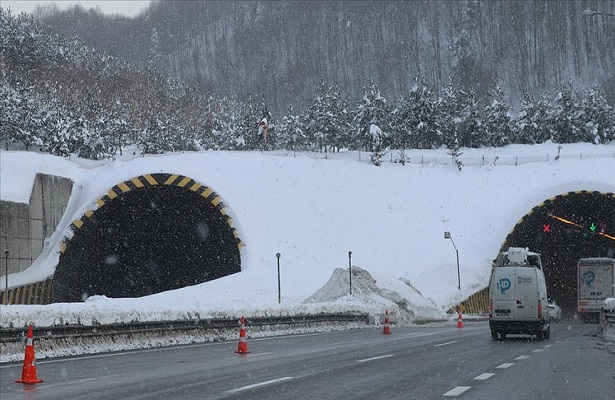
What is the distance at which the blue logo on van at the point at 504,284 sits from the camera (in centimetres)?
2920

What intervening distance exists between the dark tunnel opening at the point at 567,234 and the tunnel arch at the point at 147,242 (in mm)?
20399

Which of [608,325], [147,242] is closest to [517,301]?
[608,325]

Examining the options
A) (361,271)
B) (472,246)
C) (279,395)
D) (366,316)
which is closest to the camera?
(279,395)

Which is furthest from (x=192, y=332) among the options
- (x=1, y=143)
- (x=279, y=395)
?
(x=1, y=143)

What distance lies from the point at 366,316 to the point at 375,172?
100 feet

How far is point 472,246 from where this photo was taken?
66.4 meters

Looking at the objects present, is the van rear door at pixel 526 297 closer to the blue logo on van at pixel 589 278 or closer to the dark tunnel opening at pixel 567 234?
the blue logo on van at pixel 589 278

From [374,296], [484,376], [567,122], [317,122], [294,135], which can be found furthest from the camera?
[294,135]

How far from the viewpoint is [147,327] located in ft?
85.3

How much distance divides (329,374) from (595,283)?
4576 cm

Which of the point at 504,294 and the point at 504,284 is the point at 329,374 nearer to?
the point at 504,294

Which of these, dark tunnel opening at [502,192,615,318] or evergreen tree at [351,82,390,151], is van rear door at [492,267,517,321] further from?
evergreen tree at [351,82,390,151]

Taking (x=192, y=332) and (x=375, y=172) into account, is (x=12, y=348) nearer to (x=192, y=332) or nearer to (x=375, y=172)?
(x=192, y=332)

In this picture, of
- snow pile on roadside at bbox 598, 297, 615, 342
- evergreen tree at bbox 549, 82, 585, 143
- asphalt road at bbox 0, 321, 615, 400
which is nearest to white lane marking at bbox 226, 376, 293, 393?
asphalt road at bbox 0, 321, 615, 400
